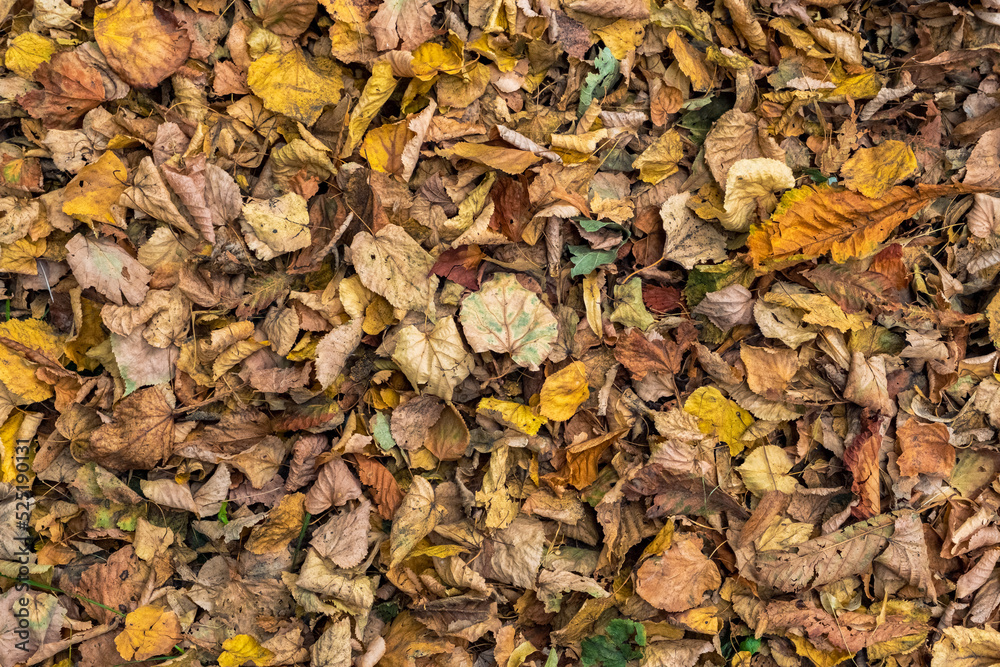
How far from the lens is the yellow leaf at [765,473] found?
62.7 inches

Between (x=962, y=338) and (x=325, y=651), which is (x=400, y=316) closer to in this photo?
(x=325, y=651)

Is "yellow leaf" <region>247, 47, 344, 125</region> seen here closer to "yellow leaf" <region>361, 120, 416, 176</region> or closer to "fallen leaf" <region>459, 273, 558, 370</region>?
"yellow leaf" <region>361, 120, 416, 176</region>

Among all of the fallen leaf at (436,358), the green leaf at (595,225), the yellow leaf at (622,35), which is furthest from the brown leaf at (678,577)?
the yellow leaf at (622,35)

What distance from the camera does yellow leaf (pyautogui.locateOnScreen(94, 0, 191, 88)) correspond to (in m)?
1.50

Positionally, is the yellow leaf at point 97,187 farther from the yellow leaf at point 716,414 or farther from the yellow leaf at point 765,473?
the yellow leaf at point 765,473

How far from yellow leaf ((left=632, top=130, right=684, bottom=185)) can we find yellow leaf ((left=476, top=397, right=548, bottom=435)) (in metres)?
0.62

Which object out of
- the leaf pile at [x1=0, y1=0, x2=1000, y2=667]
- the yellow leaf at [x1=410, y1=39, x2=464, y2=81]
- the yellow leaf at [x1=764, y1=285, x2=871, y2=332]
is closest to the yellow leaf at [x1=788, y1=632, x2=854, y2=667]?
the leaf pile at [x1=0, y1=0, x2=1000, y2=667]

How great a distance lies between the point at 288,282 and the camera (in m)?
1.55

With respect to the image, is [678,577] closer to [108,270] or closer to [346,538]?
[346,538]

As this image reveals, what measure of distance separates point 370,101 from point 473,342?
0.59 meters

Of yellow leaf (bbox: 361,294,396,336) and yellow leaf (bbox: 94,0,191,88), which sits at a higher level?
yellow leaf (bbox: 94,0,191,88)

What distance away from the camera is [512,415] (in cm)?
152

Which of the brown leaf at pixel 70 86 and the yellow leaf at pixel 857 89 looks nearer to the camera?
the brown leaf at pixel 70 86

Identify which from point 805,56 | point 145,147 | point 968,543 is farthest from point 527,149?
point 968,543
